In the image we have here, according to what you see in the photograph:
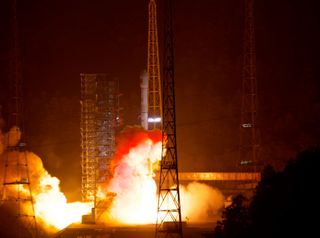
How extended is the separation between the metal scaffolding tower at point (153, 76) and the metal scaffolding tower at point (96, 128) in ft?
8.93

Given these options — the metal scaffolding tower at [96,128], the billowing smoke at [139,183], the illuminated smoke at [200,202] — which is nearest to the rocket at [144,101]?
the metal scaffolding tower at [96,128]

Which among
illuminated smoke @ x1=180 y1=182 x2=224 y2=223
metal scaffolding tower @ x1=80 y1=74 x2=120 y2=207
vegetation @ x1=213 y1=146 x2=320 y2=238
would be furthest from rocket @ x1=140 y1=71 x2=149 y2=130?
vegetation @ x1=213 y1=146 x2=320 y2=238

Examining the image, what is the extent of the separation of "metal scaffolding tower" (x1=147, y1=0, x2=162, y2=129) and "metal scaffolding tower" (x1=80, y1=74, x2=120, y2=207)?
2723mm

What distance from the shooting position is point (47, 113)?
241ft

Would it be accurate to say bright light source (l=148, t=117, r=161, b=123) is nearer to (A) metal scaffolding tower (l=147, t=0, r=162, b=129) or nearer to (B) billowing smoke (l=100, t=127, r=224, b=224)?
(A) metal scaffolding tower (l=147, t=0, r=162, b=129)

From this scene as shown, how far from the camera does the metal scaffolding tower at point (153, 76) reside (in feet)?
185

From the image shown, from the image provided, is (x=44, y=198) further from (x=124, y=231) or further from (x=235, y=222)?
(x=235, y=222)

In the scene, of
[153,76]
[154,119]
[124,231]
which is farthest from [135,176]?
Result: [153,76]

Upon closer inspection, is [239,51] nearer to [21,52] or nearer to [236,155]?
[236,155]

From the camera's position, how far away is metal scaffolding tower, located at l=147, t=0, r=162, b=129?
185 ft

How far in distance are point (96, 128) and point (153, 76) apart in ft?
17.8

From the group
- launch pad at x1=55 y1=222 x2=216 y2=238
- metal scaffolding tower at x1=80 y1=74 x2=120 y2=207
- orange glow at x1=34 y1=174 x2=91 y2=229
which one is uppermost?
metal scaffolding tower at x1=80 y1=74 x2=120 y2=207

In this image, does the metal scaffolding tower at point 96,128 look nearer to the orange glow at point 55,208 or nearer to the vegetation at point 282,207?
the orange glow at point 55,208

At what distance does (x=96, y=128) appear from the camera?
190 feet
